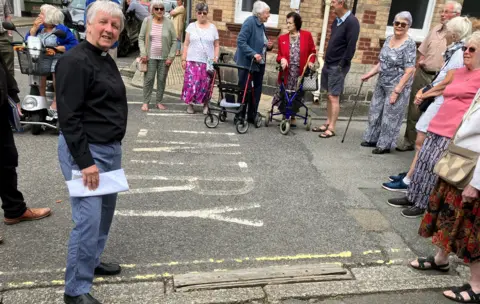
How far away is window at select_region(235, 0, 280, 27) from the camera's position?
9.74 meters

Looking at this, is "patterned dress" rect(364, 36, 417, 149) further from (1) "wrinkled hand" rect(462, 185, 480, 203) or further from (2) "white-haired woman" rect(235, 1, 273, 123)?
(1) "wrinkled hand" rect(462, 185, 480, 203)

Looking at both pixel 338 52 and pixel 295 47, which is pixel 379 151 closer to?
pixel 338 52

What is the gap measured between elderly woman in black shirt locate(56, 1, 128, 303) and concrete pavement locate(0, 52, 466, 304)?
454 millimetres

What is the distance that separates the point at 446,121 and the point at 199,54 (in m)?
4.56

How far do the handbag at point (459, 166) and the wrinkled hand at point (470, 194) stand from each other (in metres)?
0.08

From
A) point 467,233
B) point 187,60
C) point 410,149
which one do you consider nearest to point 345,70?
point 410,149

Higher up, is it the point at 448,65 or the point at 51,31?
the point at 448,65

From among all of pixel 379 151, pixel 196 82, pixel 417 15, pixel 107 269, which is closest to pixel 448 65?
pixel 379 151

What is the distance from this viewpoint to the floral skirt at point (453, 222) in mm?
2965

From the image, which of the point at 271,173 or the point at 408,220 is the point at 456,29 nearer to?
A: the point at 408,220

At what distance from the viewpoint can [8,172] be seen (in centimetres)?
358

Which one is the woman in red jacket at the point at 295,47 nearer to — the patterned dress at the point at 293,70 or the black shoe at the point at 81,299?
the patterned dress at the point at 293,70

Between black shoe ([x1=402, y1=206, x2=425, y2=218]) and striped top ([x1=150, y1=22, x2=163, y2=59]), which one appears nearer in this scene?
black shoe ([x1=402, y1=206, x2=425, y2=218])

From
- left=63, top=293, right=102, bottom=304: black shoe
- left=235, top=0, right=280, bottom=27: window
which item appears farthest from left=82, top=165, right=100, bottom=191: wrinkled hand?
left=235, top=0, right=280, bottom=27: window
